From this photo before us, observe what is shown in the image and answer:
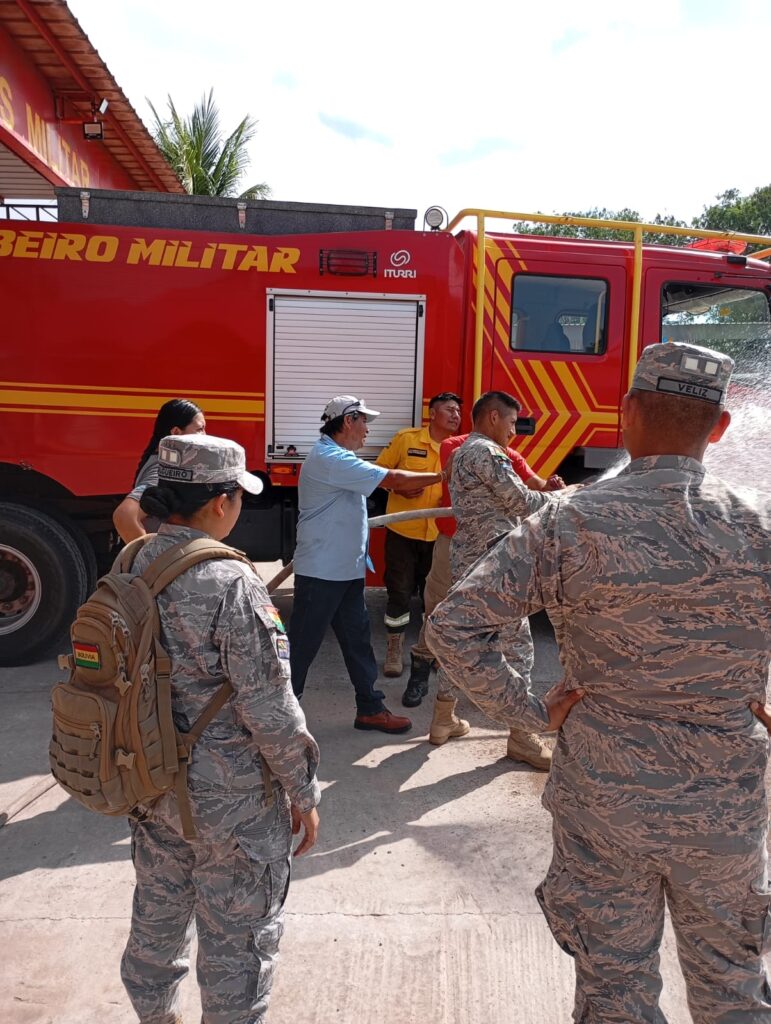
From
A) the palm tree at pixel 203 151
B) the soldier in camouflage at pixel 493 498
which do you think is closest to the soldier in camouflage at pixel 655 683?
the soldier in camouflage at pixel 493 498

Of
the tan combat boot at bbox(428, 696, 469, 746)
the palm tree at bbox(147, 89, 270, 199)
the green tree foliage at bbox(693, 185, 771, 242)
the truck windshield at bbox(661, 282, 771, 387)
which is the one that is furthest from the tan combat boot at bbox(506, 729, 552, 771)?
the green tree foliage at bbox(693, 185, 771, 242)

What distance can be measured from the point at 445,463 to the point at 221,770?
2.33 metres

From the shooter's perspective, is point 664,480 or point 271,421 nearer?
point 664,480

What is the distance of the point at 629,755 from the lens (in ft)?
4.78

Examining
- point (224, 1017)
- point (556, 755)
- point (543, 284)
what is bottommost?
point (224, 1017)

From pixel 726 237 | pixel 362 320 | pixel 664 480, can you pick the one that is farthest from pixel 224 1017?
pixel 726 237

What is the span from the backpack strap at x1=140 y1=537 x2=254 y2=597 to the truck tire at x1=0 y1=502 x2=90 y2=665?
3339 mm

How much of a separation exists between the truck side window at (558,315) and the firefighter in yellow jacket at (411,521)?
0.67 m

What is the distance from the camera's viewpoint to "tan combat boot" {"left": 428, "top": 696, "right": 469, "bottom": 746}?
3756mm

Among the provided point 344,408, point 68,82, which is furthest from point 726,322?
point 68,82

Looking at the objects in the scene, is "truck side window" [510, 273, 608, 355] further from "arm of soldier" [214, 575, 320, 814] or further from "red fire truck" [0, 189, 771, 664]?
"arm of soldier" [214, 575, 320, 814]

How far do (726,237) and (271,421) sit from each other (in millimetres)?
3342

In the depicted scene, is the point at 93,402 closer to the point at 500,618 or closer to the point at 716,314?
the point at 500,618

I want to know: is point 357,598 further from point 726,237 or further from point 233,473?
point 726,237
